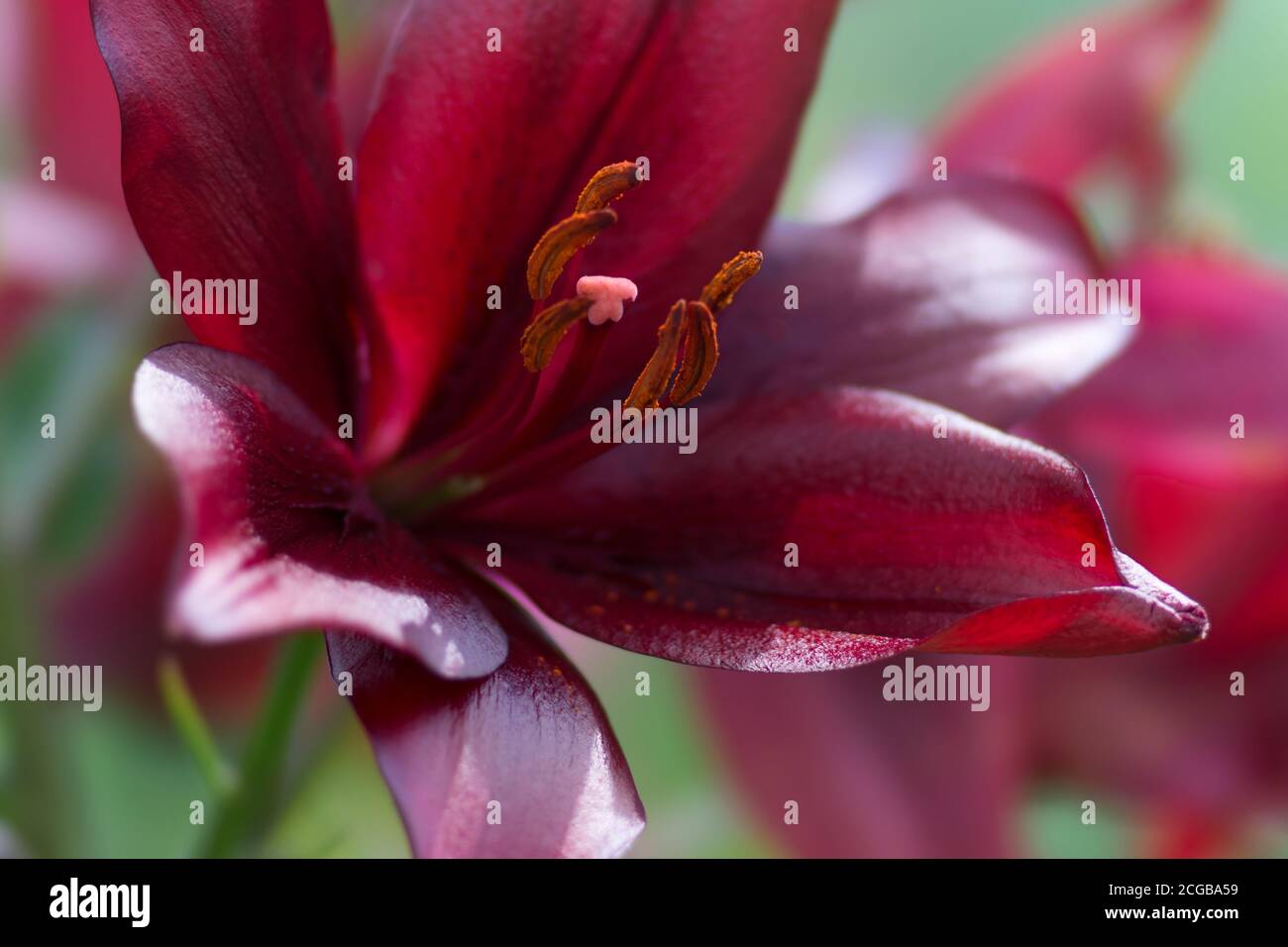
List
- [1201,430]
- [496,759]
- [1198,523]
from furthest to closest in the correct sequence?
[1198,523] < [1201,430] < [496,759]

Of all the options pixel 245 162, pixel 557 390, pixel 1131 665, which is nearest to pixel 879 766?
pixel 1131 665

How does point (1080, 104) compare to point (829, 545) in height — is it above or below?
above

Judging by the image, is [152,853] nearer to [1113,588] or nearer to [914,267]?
[914,267]

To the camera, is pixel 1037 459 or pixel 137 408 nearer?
pixel 137 408

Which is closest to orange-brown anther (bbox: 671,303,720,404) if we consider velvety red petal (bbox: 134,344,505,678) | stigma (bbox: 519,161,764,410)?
stigma (bbox: 519,161,764,410)

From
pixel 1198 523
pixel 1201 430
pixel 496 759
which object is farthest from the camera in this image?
pixel 1198 523

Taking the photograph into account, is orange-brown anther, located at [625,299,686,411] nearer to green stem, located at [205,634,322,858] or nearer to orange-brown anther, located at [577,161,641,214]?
orange-brown anther, located at [577,161,641,214]

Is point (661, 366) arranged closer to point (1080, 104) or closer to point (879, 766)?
point (879, 766)

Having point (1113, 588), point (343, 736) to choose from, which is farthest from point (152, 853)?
point (1113, 588)
